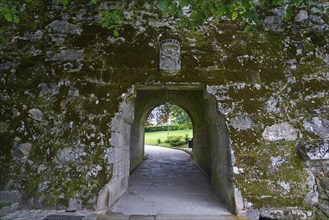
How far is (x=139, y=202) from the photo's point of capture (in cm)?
312

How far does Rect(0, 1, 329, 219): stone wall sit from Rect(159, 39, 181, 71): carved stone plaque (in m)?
0.09

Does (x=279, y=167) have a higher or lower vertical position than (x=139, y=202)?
higher

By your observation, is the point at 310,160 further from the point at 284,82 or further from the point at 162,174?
the point at 162,174

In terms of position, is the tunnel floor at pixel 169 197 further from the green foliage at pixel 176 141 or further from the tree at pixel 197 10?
the green foliage at pixel 176 141

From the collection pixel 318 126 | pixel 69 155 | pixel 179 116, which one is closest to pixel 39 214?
pixel 69 155

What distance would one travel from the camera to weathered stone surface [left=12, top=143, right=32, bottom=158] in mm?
2904

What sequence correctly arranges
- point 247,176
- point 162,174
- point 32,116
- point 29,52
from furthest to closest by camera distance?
point 162,174 < point 29,52 < point 32,116 < point 247,176

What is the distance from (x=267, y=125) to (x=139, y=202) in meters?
1.94

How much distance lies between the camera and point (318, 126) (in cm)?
293

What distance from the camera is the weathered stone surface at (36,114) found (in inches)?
119

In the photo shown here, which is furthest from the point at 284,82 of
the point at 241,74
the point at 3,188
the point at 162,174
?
the point at 3,188

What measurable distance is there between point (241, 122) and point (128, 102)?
1.51m

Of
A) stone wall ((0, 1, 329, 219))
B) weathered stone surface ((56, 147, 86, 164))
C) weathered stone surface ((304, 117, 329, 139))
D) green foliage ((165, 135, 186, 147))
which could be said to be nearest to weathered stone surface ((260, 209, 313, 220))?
stone wall ((0, 1, 329, 219))

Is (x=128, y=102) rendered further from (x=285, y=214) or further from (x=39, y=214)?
(x=285, y=214)
